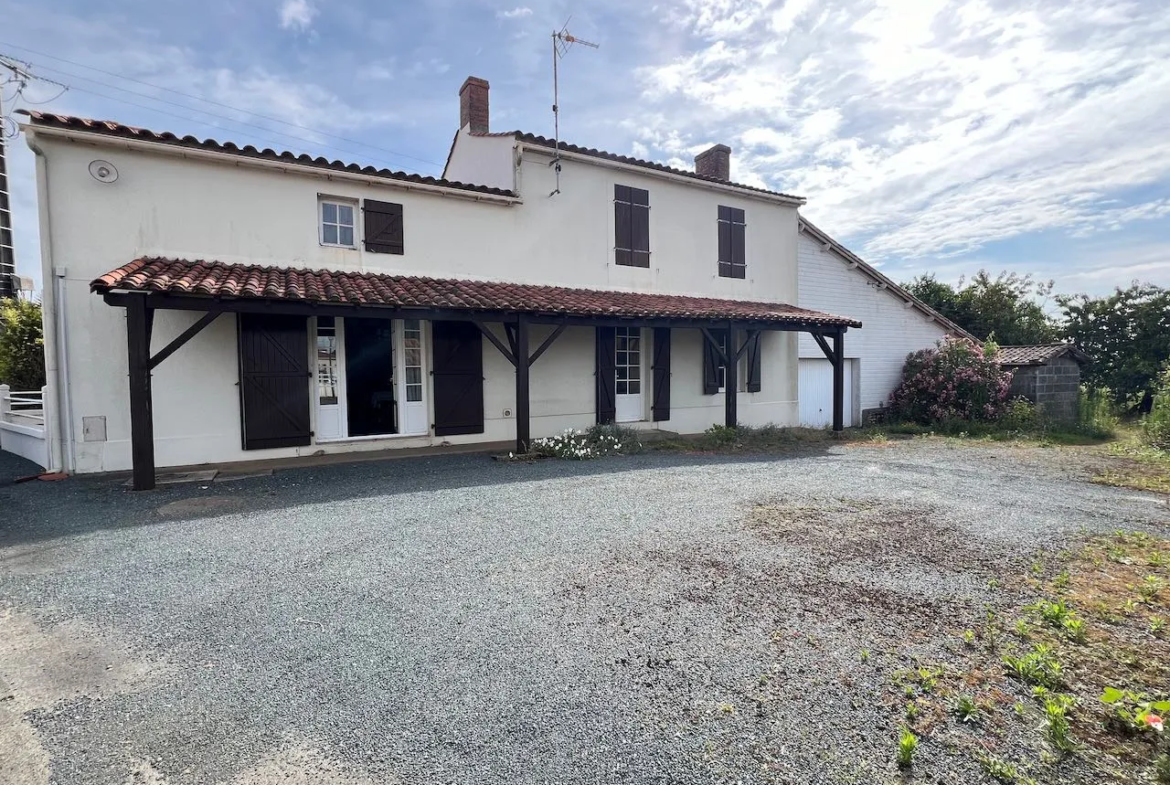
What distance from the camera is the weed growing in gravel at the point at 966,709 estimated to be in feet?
7.51

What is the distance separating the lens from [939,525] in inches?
200

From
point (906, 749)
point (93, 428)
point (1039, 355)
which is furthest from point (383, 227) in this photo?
point (1039, 355)

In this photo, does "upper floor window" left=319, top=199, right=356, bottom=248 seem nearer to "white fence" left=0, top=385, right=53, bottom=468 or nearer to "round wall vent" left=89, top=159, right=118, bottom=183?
"round wall vent" left=89, top=159, right=118, bottom=183

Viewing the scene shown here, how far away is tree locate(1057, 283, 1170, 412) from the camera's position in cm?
1802

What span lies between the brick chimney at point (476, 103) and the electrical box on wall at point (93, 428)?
8186mm

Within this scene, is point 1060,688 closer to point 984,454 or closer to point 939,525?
point 939,525

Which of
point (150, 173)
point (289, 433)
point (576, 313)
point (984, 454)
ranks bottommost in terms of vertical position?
point (984, 454)

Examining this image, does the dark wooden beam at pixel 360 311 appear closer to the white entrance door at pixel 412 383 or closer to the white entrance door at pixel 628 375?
the white entrance door at pixel 412 383

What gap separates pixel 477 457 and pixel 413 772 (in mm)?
6605

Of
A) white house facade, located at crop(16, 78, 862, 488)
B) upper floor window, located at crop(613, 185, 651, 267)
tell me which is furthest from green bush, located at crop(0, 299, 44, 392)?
upper floor window, located at crop(613, 185, 651, 267)

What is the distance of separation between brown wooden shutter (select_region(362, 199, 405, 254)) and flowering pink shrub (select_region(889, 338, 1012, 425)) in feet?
42.5

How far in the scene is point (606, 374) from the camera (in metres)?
10.6

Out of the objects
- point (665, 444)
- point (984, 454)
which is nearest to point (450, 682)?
point (665, 444)

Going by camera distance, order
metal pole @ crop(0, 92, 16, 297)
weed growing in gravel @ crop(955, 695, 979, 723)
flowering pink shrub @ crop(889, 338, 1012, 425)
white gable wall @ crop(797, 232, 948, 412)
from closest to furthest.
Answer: weed growing in gravel @ crop(955, 695, 979, 723)
flowering pink shrub @ crop(889, 338, 1012, 425)
white gable wall @ crop(797, 232, 948, 412)
metal pole @ crop(0, 92, 16, 297)
